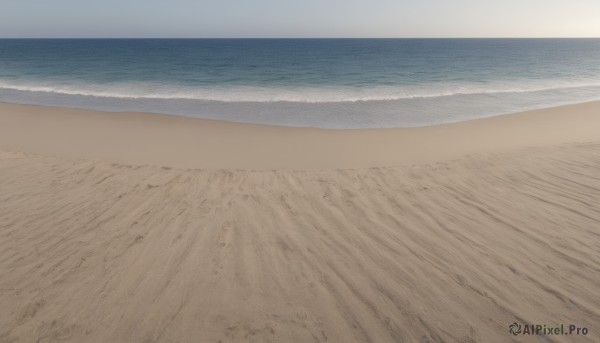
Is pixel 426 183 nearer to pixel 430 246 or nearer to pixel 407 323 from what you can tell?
pixel 430 246

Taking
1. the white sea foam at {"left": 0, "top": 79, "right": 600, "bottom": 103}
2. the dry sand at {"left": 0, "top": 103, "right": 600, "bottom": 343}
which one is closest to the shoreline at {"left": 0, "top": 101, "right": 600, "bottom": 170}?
the dry sand at {"left": 0, "top": 103, "right": 600, "bottom": 343}

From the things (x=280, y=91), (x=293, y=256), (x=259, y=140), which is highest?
(x=280, y=91)

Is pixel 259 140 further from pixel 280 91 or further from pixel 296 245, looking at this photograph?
Answer: pixel 280 91

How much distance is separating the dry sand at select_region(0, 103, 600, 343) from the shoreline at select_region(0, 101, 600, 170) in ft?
0.56

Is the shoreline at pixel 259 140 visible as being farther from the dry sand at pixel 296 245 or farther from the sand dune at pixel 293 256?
the sand dune at pixel 293 256

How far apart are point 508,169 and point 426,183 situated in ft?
7.25

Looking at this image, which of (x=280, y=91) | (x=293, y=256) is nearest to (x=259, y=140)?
(x=293, y=256)

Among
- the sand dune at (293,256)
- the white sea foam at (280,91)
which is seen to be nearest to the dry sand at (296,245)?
the sand dune at (293,256)

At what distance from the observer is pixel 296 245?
438cm

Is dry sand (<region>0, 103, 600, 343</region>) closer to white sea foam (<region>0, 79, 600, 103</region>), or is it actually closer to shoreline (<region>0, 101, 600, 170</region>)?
shoreline (<region>0, 101, 600, 170</region>)

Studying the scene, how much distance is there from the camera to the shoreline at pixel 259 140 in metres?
7.90

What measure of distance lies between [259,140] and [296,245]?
18.8ft

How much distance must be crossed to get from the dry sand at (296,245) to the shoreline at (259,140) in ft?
0.56

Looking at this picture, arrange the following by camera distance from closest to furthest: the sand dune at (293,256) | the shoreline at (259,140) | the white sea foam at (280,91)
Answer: the sand dune at (293,256) → the shoreline at (259,140) → the white sea foam at (280,91)
